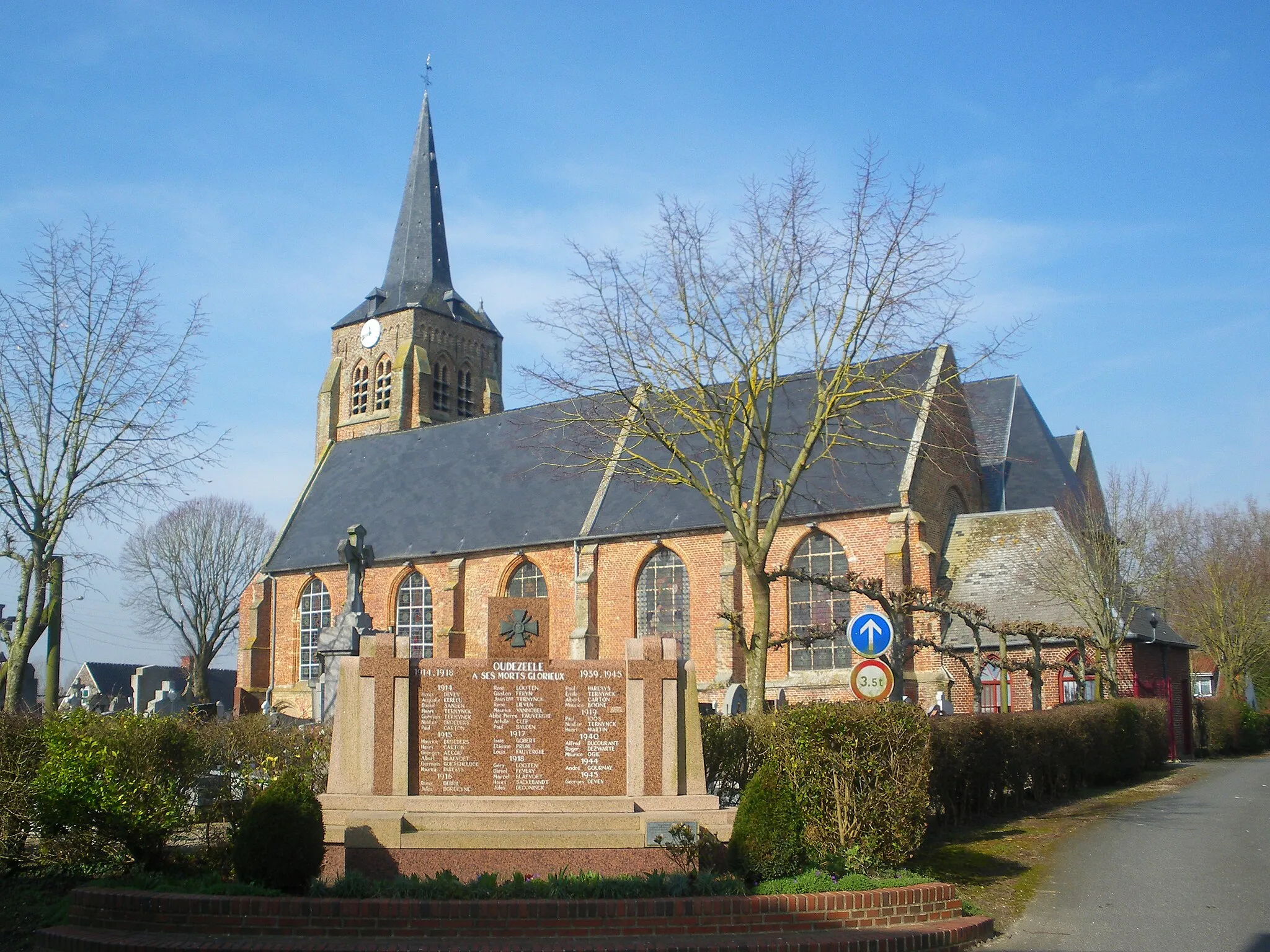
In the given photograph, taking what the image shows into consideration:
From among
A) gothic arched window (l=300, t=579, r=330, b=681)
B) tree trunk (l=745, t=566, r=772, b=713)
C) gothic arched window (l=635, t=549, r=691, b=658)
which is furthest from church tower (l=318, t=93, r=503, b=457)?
tree trunk (l=745, t=566, r=772, b=713)

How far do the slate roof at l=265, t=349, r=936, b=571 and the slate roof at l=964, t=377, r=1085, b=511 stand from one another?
16.2 ft

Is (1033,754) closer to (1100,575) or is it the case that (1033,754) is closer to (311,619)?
(1100,575)

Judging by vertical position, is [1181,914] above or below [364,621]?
below

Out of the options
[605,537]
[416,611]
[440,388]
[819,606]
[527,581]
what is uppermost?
[440,388]

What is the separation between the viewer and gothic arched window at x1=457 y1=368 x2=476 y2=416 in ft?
170

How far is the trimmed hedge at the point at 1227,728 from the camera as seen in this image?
92.7ft

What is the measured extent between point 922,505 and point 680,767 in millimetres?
20896

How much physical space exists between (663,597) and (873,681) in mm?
20448

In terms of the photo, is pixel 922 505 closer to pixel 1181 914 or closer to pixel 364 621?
pixel 364 621

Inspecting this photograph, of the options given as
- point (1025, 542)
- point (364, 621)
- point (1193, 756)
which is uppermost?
point (1025, 542)

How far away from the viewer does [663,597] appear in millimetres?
Result: 32281

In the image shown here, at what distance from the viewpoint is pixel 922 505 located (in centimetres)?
2998

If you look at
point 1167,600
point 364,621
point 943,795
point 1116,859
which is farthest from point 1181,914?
point 1167,600

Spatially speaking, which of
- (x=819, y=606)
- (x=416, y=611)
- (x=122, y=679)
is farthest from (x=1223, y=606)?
(x=122, y=679)
